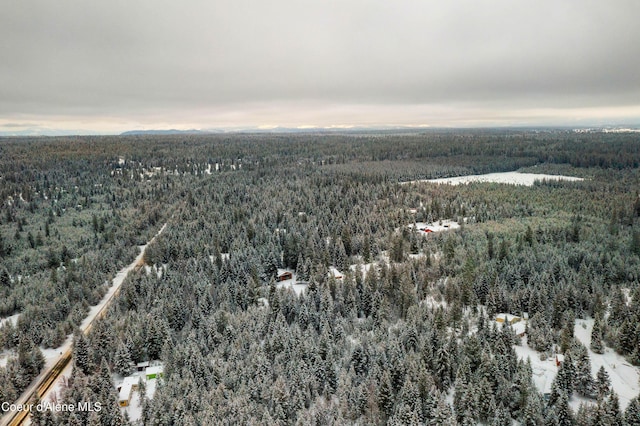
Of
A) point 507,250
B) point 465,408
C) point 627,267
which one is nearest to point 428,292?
point 507,250

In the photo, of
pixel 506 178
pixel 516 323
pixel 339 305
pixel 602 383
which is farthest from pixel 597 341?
pixel 506 178

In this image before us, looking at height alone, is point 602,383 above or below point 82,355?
below

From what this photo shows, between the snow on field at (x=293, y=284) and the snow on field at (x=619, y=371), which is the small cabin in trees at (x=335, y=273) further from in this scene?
the snow on field at (x=619, y=371)

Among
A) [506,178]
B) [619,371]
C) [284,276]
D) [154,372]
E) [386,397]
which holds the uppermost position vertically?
[506,178]

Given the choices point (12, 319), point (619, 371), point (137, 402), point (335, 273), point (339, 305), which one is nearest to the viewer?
point (137, 402)

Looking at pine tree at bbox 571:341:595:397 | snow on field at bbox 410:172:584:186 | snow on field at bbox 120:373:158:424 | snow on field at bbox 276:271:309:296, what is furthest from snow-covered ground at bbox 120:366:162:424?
snow on field at bbox 410:172:584:186

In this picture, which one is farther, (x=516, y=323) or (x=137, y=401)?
(x=516, y=323)

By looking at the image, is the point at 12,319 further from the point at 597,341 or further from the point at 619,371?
the point at 619,371

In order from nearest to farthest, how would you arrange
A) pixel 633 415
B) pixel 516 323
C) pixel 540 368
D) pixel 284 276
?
pixel 633 415 < pixel 540 368 < pixel 516 323 < pixel 284 276
